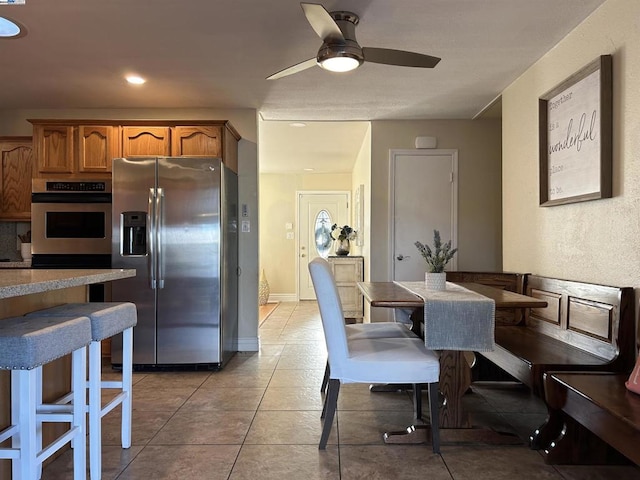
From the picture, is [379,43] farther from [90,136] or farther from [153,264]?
[90,136]

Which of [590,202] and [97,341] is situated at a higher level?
[590,202]

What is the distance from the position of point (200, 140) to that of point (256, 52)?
117 cm

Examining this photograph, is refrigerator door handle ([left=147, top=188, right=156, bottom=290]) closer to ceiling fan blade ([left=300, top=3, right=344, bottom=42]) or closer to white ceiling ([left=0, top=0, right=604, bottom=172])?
white ceiling ([left=0, top=0, right=604, bottom=172])

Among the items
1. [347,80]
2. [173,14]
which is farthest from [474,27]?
[173,14]

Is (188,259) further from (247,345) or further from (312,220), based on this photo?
(312,220)

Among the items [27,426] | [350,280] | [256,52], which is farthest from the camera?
[350,280]

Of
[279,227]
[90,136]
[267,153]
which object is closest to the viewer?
[90,136]

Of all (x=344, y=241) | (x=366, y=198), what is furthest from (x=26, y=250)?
(x=344, y=241)

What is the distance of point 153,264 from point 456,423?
252 centimetres

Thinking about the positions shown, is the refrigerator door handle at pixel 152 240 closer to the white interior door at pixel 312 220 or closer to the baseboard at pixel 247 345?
the baseboard at pixel 247 345

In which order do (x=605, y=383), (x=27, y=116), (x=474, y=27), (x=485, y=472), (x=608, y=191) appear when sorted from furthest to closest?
(x=27, y=116), (x=474, y=27), (x=608, y=191), (x=485, y=472), (x=605, y=383)

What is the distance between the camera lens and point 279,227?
8344 mm

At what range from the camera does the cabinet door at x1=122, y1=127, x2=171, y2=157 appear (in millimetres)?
4008

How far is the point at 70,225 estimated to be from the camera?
12.9 feet
